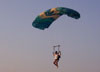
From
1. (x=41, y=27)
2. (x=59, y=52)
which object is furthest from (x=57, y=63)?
(x=41, y=27)

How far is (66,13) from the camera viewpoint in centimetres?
3919

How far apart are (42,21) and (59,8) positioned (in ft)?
9.88

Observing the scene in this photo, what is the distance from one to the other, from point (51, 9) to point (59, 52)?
5046 millimetres

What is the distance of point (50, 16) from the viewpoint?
41.2 metres

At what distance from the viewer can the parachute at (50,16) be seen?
39344 millimetres

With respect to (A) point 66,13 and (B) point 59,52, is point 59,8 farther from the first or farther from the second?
(B) point 59,52

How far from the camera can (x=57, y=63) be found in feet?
132

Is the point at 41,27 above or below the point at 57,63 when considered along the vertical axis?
above

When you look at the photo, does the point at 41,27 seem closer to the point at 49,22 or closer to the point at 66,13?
the point at 49,22

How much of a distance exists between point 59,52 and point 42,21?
171 inches

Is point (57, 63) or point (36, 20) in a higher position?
point (36, 20)

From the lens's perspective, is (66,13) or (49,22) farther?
(49,22)

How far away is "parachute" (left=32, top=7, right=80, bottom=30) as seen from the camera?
1549 inches

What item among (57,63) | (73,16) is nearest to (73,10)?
(73,16)
